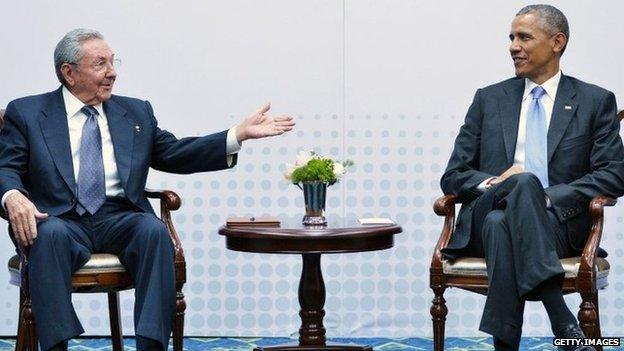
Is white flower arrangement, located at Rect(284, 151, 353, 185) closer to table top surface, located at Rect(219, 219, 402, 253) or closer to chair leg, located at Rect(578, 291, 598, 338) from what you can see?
table top surface, located at Rect(219, 219, 402, 253)

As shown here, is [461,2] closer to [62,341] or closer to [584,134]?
[584,134]

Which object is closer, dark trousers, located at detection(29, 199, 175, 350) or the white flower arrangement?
dark trousers, located at detection(29, 199, 175, 350)

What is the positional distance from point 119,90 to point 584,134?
2.40m

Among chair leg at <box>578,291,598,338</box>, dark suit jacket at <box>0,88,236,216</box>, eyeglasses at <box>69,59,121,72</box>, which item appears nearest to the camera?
chair leg at <box>578,291,598,338</box>

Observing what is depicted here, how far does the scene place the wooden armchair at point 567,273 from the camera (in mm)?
4781

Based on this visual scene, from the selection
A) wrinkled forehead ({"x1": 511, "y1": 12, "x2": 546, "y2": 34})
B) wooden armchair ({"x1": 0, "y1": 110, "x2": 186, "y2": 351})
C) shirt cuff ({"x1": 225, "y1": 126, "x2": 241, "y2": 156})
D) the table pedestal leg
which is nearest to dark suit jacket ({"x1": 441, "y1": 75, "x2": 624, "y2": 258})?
wrinkled forehead ({"x1": 511, "y1": 12, "x2": 546, "y2": 34})

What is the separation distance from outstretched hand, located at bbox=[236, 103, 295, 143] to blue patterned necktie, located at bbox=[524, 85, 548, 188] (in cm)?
99

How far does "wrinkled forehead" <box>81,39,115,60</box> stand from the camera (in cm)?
523

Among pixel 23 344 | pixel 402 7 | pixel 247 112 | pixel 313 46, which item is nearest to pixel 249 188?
pixel 247 112

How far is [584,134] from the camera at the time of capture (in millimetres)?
5246

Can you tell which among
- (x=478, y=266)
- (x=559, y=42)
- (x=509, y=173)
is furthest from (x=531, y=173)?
(x=559, y=42)

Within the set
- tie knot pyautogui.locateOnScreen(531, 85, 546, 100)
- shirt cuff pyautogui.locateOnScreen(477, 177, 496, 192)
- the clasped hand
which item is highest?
tie knot pyautogui.locateOnScreen(531, 85, 546, 100)

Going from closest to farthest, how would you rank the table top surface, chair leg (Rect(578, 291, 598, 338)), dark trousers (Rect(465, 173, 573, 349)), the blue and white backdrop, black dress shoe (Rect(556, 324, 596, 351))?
black dress shoe (Rect(556, 324, 596, 351)) → dark trousers (Rect(465, 173, 573, 349)) → chair leg (Rect(578, 291, 598, 338)) → the table top surface → the blue and white backdrop

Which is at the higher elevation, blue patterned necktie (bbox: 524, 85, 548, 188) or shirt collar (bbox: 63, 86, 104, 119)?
shirt collar (bbox: 63, 86, 104, 119)
